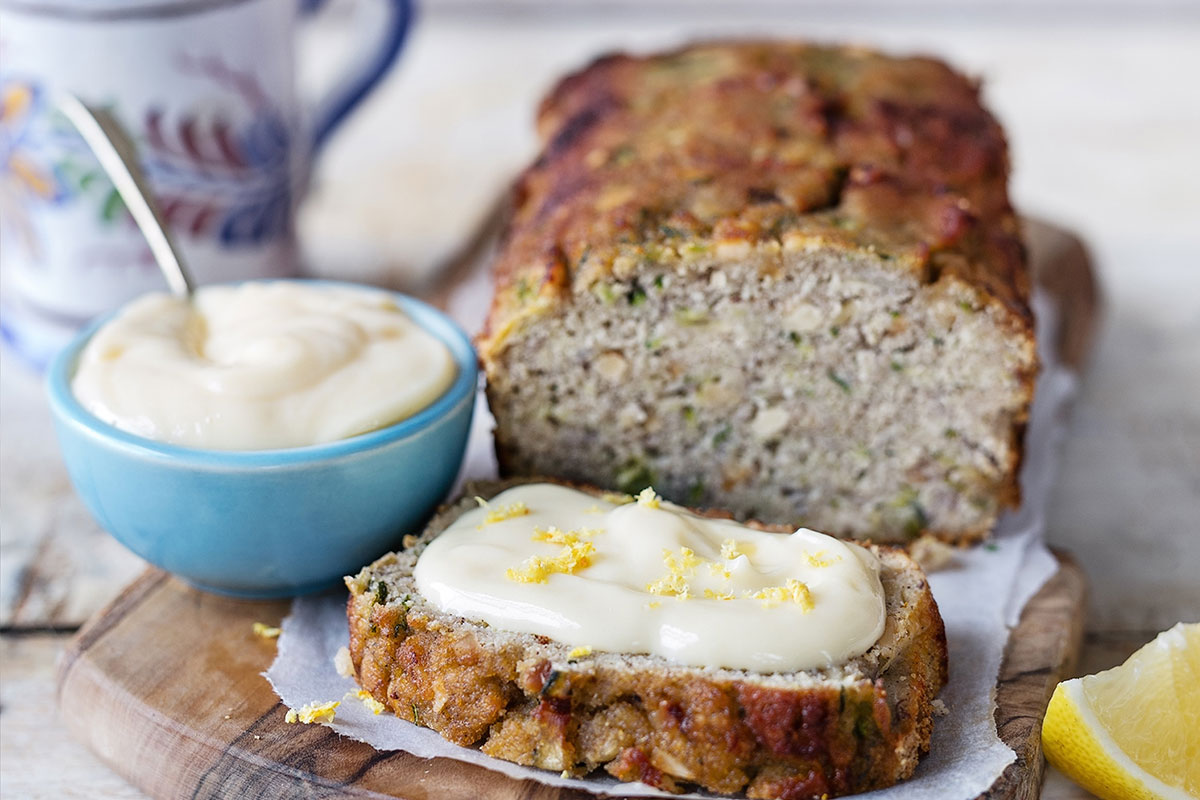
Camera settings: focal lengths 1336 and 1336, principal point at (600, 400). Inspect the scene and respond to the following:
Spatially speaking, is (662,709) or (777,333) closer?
(662,709)

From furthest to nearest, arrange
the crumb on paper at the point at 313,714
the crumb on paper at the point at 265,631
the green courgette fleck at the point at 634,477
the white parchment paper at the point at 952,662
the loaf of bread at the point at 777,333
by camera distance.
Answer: the green courgette fleck at the point at 634,477
the loaf of bread at the point at 777,333
the crumb on paper at the point at 265,631
the crumb on paper at the point at 313,714
the white parchment paper at the point at 952,662

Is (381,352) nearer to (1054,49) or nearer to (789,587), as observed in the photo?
(789,587)

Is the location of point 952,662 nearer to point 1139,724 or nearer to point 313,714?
point 1139,724

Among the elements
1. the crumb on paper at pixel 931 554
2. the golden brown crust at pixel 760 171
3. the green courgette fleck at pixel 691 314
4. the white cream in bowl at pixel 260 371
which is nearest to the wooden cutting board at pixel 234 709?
the crumb on paper at pixel 931 554

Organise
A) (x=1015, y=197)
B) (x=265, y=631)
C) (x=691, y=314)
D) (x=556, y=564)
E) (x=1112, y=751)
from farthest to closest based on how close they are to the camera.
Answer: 1. (x=1015, y=197)
2. (x=691, y=314)
3. (x=265, y=631)
4. (x=556, y=564)
5. (x=1112, y=751)

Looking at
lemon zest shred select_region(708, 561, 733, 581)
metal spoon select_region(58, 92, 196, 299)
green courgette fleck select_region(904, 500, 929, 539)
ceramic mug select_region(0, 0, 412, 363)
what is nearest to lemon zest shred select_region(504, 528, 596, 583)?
lemon zest shred select_region(708, 561, 733, 581)

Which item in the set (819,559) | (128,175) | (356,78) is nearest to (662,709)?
(819,559)

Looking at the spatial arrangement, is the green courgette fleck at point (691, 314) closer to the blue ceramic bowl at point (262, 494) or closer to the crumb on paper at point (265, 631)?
the blue ceramic bowl at point (262, 494)

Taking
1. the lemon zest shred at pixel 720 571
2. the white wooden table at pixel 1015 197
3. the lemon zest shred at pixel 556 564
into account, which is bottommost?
the white wooden table at pixel 1015 197
